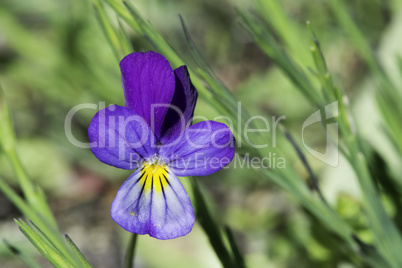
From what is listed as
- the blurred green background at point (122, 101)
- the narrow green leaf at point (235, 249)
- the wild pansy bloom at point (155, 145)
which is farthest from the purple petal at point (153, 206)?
the blurred green background at point (122, 101)

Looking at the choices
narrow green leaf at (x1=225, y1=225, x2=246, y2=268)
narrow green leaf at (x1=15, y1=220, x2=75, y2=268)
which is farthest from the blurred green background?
narrow green leaf at (x1=15, y1=220, x2=75, y2=268)

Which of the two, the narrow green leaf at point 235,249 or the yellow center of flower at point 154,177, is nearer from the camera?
the yellow center of flower at point 154,177

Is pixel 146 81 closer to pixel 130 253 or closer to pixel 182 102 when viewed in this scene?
pixel 182 102

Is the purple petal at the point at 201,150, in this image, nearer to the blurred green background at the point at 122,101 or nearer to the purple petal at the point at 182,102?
the purple petal at the point at 182,102

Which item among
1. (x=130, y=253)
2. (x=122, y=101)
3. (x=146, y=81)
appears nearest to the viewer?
(x=146, y=81)

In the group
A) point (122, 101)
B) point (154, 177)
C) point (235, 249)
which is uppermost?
point (122, 101)

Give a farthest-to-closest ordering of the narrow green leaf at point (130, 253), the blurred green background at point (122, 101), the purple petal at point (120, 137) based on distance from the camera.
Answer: the blurred green background at point (122, 101) < the narrow green leaf at point (130, 253) < the purple petal at point (120, 137)

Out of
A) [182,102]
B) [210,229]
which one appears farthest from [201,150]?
[210,229]

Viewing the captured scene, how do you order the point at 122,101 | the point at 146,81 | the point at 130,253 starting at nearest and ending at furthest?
1. the point at 146,81
2. the point at 130,253
3. the point at 122,101
